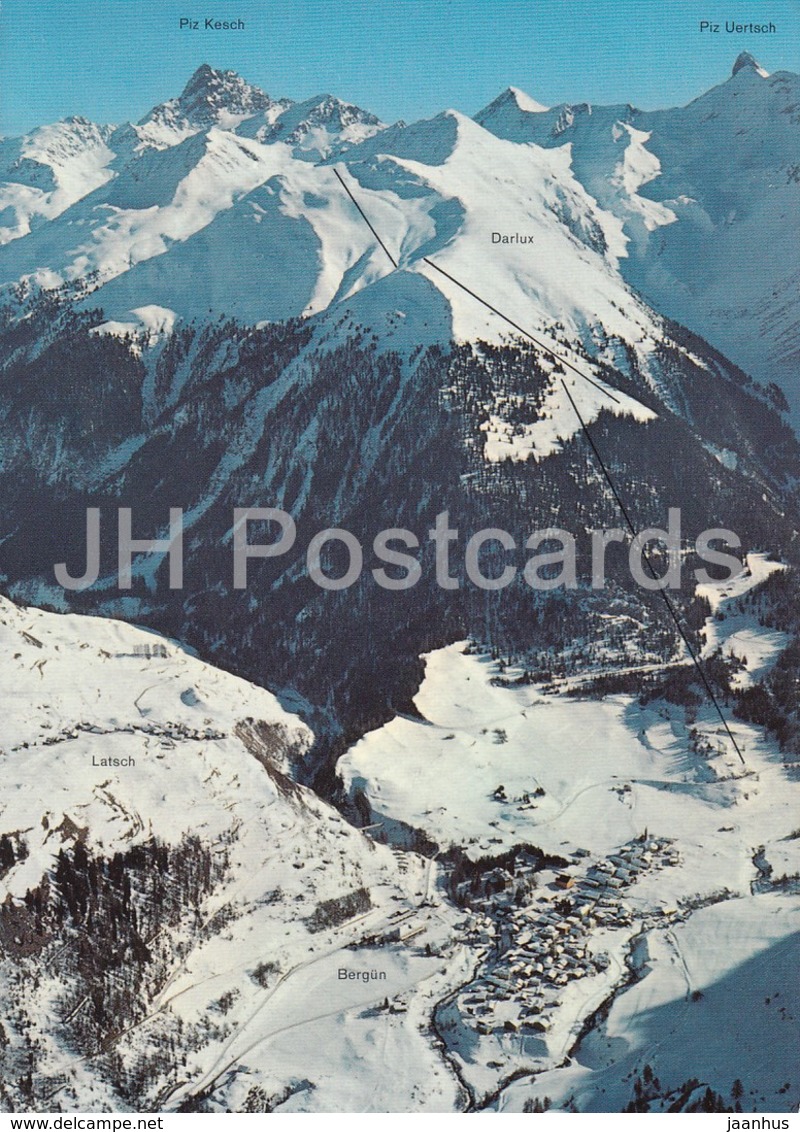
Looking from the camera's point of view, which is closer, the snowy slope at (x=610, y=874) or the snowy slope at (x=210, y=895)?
the snowy slope at (x=210, y=895)

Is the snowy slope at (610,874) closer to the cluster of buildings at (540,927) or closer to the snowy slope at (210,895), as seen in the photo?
the cluster of buildings at (540,927)

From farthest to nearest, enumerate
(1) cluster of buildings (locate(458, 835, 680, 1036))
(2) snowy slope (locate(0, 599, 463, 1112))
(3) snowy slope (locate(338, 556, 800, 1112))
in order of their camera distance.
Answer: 1. (1) cluster of buildings (locate(458, 835, 680, 1036))
2. (3) snowy slope (locate(338, 556, 800, 1112))
3. (2) snowy slope (locate(0, 599, 463, 1112))

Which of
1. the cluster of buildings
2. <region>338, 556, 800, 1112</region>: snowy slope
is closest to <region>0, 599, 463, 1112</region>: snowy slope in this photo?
the cluster of buildings

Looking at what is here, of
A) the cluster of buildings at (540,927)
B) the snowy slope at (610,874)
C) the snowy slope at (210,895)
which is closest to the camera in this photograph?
the snowy slope at (210,895)

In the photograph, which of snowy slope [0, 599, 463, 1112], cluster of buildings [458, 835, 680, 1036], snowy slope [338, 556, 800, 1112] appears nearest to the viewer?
snowy slope [0, 599, 463, 1112]

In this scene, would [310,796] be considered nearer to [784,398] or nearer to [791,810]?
[791,810]

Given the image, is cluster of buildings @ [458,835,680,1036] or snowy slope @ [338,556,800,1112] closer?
snowy slope @ [338,556,800,1112]

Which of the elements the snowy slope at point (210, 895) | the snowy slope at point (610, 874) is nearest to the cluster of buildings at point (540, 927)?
the snowy slope at point (610, 874)

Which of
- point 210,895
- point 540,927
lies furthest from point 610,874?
point 210,895

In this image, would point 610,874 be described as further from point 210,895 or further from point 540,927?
point 210,895

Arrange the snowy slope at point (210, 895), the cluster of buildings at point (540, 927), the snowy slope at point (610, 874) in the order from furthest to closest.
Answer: the cluster of buildings at point (540, 927), the snowy slope at point (610, 874), the snowy slope at point (210, 895)

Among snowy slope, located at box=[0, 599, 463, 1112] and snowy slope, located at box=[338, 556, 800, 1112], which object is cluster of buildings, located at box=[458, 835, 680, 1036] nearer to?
snowy slope, located at box=[338, 556, 800, 1112]
